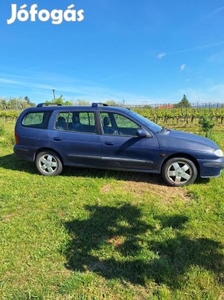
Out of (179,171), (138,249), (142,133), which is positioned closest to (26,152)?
(142,133)

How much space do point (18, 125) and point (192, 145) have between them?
3.95 metres

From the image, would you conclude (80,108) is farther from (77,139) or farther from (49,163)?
(49,163)

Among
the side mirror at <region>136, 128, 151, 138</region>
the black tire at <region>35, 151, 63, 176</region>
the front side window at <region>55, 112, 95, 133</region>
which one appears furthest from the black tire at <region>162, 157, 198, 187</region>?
the black tire at <region>35, 151, 63, 176</region>

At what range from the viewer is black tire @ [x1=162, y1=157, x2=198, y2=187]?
4.85m

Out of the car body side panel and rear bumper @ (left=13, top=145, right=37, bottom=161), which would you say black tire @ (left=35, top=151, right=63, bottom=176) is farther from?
the car body side panel

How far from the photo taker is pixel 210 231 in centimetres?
329

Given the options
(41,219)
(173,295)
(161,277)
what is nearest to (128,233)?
(161,277)

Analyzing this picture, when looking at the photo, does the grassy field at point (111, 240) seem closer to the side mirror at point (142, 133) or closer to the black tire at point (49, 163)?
the black tire at point (49, 163)

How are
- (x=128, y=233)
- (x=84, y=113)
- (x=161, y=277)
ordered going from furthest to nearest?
(x=84, y=113), (x=128, y=233), (x=161, y=277)

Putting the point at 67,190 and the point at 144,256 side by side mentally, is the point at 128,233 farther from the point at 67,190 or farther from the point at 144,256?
Result: the point at 67,190

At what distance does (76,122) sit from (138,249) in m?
3.33

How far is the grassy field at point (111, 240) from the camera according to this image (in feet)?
7.89

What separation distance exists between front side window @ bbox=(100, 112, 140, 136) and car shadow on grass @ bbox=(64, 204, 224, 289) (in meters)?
1.95

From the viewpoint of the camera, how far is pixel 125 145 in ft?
16.6
